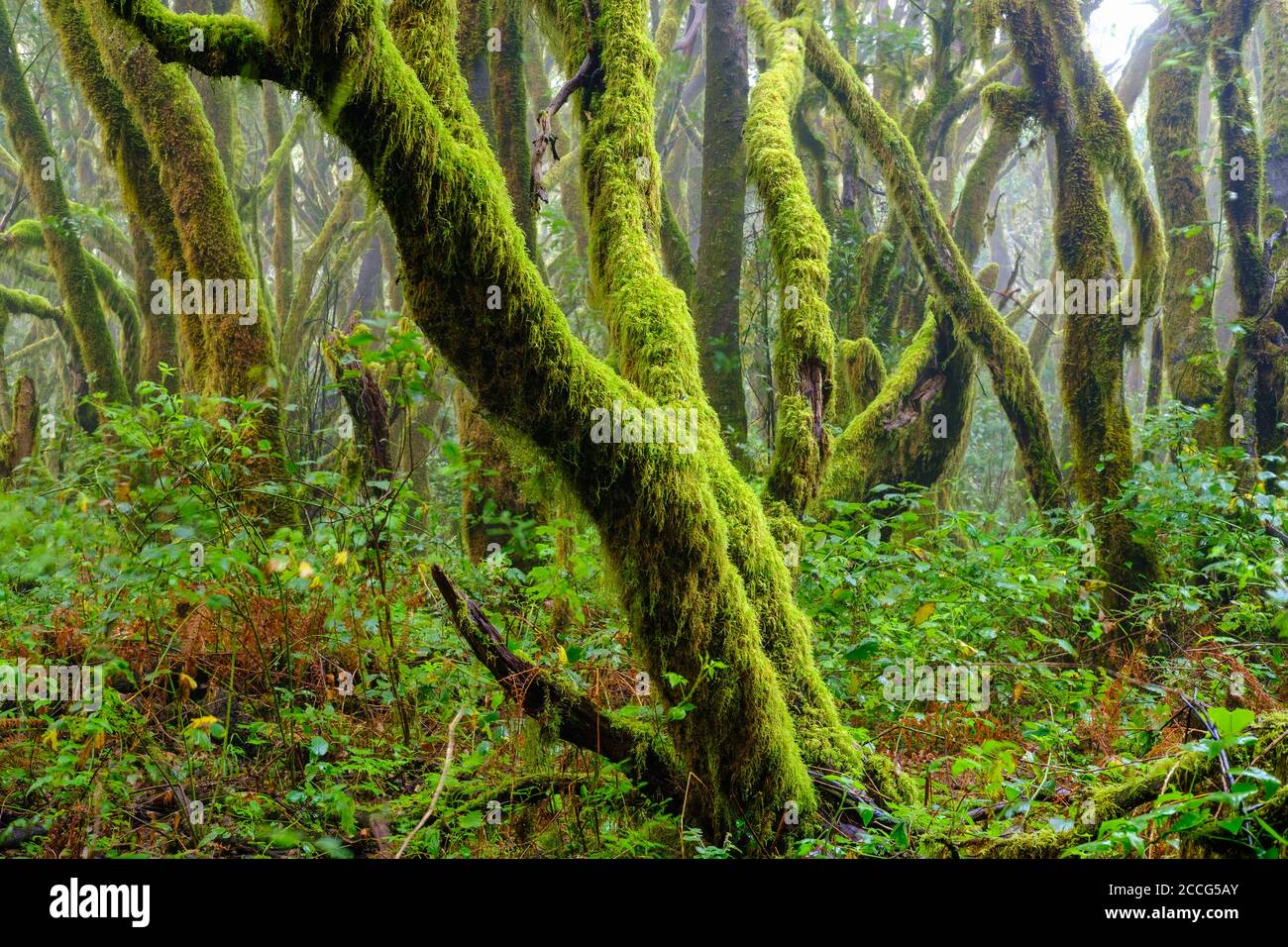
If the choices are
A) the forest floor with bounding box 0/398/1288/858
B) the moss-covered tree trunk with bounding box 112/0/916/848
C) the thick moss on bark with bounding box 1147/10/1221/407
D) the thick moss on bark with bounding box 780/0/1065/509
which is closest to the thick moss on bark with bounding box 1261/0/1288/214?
the thick moss on bark with bounding box 1147/10/1221/407

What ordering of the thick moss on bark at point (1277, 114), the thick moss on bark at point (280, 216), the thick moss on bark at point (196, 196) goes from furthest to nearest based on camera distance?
the thick moss on bark at point (280, 216) → the thick moss on bark at point (1277, 114) → the thick moss on bark at point (196, 196)

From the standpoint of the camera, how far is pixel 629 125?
201 inches

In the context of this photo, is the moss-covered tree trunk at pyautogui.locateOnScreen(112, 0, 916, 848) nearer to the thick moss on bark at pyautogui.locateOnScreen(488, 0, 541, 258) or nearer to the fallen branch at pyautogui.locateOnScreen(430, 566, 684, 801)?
the fallen branch at pyautogui.locateOnScreen(430, 566, 684, 801)

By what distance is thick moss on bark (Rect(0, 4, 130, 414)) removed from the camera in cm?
1037

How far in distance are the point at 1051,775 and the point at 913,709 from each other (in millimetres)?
1257

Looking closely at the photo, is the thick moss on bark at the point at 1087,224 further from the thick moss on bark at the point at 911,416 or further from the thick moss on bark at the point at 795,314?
the thick moss on bark at the point at 795,314

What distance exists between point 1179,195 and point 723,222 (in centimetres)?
581

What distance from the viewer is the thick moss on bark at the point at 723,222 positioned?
935 cm

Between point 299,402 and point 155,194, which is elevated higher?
point 155,194

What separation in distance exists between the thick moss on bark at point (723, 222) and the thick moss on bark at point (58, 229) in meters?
6.51

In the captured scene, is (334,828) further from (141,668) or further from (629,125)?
(629,125)

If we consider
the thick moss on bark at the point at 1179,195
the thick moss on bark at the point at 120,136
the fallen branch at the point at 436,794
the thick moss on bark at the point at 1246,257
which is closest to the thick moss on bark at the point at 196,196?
the thick moss on bark at the point at 120,136

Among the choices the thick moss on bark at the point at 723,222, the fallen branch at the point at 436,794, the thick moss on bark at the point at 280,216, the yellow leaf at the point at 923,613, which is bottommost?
the fallen branch at the point at 436,794

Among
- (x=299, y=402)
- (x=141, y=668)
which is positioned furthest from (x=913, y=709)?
(x=299, y=402)
